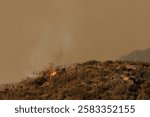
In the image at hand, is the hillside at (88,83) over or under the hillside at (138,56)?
under

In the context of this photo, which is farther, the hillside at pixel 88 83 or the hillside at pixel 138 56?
the hillside at pixel 138 56

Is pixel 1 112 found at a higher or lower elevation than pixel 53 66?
lower

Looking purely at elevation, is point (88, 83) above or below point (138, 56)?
below

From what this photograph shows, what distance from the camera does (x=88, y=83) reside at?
80.6ft

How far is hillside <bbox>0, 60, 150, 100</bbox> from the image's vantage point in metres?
23.3

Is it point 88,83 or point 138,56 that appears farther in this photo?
point 138,56

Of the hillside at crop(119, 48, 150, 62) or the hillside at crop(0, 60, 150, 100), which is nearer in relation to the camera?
the hillside at crop(0, 60, 150, 100)

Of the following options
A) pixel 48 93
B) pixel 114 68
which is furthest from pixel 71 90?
pixel 114 68

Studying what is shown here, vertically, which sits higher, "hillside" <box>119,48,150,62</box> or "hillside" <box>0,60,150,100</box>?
"hillside" <box>119,48,150,62</box>

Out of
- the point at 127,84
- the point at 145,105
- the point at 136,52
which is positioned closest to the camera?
the point at 145,105

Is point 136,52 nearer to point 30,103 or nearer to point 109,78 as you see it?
point 109,78

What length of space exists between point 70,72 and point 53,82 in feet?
3.44

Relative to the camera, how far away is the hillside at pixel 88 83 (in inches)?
916

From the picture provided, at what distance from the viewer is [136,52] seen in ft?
153
